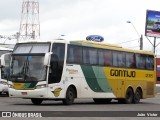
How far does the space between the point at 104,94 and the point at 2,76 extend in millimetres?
9479

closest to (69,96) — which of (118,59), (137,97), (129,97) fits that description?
(118,59)

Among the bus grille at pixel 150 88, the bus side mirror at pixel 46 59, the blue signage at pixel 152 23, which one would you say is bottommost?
the bus grille at pixel 150 88

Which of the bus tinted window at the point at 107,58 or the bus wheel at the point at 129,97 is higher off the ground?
the bus tinted window at the point at 107,58

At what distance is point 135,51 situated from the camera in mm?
32656

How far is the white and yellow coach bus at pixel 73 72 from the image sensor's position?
25.2 meters

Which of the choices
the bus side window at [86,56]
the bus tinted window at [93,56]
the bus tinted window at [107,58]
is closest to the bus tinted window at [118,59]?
the bus tinted window at [107,58]

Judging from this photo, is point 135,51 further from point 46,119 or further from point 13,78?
point 46,119

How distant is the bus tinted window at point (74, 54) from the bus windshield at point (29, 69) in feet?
5.43

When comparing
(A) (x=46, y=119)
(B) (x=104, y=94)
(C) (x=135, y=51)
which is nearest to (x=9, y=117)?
(A) (x=46, y=119)

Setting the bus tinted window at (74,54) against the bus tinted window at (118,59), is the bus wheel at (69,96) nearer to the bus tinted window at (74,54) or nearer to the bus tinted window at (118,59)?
the bus tinted window at (74,54)

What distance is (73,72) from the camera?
2669 centimetres

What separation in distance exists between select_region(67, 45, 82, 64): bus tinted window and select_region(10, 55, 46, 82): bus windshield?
1654 mm

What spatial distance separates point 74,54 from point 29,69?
8.63 feet

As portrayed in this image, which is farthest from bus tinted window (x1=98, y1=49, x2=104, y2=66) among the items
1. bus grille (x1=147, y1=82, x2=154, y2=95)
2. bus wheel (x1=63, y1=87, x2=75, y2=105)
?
bus grille (x1=147, y1=82, x2=154, y2=95)
